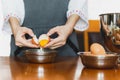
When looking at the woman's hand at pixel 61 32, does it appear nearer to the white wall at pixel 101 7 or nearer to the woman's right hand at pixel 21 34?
the woman's right hand at pixel 21 34

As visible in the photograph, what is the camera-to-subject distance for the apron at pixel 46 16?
42.9 inches

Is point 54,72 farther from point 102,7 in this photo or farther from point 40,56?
point 102,7

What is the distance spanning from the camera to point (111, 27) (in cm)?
79

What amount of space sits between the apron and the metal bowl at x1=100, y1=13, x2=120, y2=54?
11.3 inches

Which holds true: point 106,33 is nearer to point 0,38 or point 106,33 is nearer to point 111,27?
point 111,27

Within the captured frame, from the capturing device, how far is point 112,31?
789mm

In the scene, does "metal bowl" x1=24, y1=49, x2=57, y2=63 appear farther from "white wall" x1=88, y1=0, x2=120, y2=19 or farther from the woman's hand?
"white wall" x1=88, y1=0, x2=120, y2=19

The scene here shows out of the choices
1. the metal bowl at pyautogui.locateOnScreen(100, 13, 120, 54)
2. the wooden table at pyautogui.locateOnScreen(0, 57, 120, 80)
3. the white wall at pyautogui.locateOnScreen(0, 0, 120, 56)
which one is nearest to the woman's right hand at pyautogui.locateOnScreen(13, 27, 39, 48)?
the wooden table at pyautogui.locateOnScreen(0, 57, 120, 80)

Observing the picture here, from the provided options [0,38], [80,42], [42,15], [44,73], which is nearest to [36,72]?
[44,73]

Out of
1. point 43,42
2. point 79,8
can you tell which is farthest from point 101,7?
point 43,42

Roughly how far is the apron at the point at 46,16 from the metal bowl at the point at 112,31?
0.29 m

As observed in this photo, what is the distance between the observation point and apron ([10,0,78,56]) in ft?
3.57

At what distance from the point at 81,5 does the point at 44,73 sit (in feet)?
1.64

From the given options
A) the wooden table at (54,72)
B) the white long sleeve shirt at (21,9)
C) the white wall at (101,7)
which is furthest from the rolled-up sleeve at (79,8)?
the white wall at (101,7)
